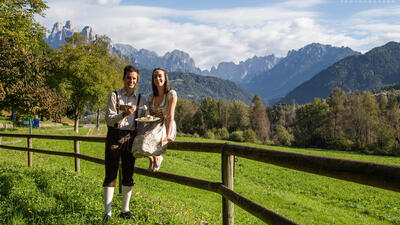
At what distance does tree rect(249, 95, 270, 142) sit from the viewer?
77.4 metres

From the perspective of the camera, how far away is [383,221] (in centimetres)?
968

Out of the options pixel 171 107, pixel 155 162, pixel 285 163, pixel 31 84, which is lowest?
pixel 155 162

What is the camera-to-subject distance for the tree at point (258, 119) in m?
77.4

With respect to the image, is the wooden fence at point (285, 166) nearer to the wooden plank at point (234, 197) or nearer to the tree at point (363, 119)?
the wooden plank at point (234, 197)

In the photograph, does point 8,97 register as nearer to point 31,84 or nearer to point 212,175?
point 31,84

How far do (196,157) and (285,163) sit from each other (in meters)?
21.5

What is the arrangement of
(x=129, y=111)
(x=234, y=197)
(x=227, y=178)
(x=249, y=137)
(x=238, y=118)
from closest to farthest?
1. (x=234, y=197)
2. (x=227, y=178)
3. (x=129, y=111)
4. (x=249, y=137)
5. (x=238, y=118)

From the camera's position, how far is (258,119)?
7906 cm

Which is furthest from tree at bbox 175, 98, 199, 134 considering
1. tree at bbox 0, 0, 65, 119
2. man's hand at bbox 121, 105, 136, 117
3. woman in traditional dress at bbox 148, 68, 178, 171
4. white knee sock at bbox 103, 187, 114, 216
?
man's hand at bbox 121, 105, 136, 117

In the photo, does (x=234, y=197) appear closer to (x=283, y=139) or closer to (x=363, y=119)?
(x=283, y=139)

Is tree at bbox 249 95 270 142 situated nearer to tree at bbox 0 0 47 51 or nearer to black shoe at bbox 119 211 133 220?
tree at bbox 0 0 47 51

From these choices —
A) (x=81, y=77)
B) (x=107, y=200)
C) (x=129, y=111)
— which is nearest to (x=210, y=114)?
(x=81, y=77)

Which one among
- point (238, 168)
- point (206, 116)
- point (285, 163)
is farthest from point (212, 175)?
point (206, 116)

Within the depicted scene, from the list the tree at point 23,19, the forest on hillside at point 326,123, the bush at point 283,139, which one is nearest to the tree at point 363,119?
the forest on hillside at point 326,123
